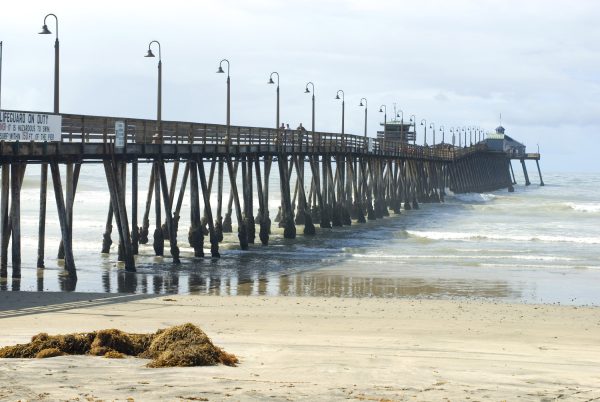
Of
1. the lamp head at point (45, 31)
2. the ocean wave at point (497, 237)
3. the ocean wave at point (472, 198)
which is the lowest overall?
the ocean wave at point (497, 237)

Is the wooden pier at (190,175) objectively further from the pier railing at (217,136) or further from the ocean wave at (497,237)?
the ocean wave at (497,237)

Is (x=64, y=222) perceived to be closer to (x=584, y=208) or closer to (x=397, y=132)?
(x=584, y=208)

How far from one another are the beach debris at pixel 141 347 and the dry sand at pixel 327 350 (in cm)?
23

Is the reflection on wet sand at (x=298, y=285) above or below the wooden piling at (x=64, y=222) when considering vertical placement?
below

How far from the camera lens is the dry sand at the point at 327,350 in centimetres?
1112

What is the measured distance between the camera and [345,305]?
1956 centimetres

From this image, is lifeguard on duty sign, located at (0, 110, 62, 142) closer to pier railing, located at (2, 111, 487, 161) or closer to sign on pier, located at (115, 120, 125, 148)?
pier railing, located at (2, 111, 487, 161)

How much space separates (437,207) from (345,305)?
1787 inches

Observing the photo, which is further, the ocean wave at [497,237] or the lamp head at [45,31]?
the ocean wave at [497,237]

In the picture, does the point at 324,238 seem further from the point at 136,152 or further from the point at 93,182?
the point at 93,182

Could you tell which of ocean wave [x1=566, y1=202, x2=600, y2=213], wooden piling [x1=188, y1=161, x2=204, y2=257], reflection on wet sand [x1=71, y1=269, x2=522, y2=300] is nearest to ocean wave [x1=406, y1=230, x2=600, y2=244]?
wooden piling [x1=188, y1=161, x2=204, y2=257]

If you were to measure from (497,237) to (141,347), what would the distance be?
2907 cm

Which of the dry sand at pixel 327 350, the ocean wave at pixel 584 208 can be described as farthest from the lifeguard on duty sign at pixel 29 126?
the ocean wave at pixel 584 208

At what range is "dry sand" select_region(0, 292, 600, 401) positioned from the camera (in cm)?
1112
